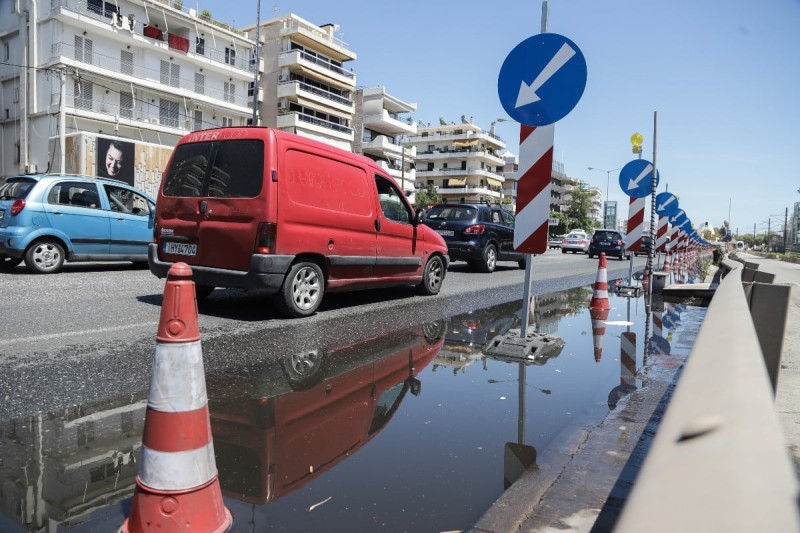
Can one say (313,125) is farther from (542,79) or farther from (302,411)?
(302,411)

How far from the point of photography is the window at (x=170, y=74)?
39.7 m

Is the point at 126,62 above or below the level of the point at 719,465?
above

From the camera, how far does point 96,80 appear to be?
115ft

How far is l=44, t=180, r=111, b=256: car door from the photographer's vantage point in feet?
32.8

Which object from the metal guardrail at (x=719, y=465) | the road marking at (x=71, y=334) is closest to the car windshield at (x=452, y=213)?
the road marking at (x=71, y=334)

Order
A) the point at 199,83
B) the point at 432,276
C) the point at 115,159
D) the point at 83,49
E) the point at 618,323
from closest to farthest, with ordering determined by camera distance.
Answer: the point at 618,323 < the point at 432,276 < the point at 115,159 < the point at 83,49 < the point at 199,83

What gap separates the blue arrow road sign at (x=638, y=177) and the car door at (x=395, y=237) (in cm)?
470

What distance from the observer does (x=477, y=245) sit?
46.0 ft

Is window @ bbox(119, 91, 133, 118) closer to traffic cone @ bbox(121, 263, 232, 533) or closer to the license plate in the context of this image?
the license plate

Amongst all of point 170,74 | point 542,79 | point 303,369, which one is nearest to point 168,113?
point 170,74

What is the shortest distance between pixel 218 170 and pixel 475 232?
867cm

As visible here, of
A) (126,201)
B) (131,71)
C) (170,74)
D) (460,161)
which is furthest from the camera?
(460,161)

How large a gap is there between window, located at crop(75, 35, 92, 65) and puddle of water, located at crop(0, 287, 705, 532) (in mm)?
37419

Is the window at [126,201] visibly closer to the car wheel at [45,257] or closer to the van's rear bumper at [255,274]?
the car wheel at [45,257]
